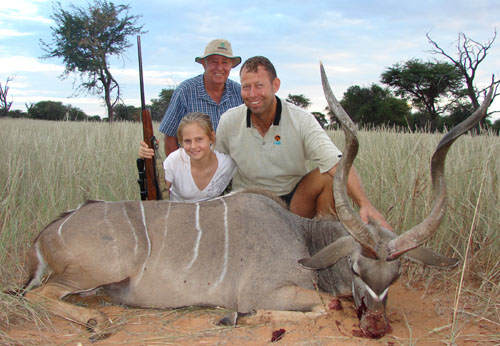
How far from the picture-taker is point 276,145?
3947 millimetres

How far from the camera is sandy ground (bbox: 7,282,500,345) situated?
2396 mm

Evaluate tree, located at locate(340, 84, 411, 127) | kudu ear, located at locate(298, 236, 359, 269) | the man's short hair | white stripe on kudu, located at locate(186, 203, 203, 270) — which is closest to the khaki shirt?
the man's short hair

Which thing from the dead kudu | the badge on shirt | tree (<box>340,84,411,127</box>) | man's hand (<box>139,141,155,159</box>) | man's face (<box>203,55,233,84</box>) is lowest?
the dead kudu

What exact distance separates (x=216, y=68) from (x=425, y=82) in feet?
64.2

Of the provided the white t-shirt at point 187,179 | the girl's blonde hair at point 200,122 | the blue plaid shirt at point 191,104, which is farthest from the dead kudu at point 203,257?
the blue plaid shirt at point 191,104

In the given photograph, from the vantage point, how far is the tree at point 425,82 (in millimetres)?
21531

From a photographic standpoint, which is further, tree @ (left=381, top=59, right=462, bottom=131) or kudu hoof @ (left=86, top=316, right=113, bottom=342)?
tree @ (left=381, top=59, right=462, bottom=131)

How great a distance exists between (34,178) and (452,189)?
4.03 meters

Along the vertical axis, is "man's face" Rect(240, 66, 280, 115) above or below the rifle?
above

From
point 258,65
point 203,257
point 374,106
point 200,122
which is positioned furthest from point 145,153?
point 374,106

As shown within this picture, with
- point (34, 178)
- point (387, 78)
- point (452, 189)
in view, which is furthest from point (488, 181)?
point (387, 78)

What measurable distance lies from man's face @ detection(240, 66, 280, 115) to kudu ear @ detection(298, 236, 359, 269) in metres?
1.54

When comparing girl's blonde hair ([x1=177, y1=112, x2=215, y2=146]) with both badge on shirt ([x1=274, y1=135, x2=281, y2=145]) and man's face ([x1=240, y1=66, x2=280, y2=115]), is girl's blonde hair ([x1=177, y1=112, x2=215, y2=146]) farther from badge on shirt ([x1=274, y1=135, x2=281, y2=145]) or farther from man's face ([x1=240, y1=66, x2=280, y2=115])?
badge on shirt ([x1=274, y1=135, x2=281, y2=145])

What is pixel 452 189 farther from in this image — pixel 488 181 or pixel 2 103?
pixel 2 103
